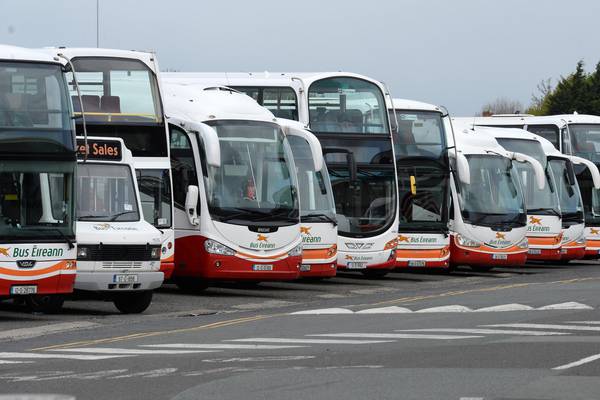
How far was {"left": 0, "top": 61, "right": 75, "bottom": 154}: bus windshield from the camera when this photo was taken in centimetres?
2045

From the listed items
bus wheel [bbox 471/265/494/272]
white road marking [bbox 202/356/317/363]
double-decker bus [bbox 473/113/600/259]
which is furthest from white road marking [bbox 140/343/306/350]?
double-decker bus [bbox 473/113/600/259]

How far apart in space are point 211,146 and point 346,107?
21.7ft

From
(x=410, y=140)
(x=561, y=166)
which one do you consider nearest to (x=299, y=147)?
(x=410, y=140)

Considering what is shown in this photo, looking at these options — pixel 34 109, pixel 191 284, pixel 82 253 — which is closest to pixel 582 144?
pixel 191 284

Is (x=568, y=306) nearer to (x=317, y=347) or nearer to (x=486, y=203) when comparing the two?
(x=317, y=347)

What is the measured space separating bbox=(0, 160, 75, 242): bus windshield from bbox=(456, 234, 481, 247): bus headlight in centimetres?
1583

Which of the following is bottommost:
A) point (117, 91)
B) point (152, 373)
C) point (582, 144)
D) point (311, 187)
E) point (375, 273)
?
point (375, 273)

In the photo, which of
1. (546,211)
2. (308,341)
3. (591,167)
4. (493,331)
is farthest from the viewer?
(591,167)

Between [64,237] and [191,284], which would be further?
[191,284]

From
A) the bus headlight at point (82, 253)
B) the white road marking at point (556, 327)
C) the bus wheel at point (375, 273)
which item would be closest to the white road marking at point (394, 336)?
the white road marking at point (556, 327)

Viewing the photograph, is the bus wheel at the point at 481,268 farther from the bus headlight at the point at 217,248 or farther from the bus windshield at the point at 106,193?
the bus windshield at the point at 106,193

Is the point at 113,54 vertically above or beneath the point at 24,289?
above

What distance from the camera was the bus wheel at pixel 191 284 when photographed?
27.6 metres

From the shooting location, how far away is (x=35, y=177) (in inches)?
806
